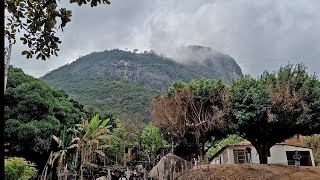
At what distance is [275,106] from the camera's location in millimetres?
15211

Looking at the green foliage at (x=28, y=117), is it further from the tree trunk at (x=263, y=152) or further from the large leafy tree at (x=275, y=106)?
the tree trunk at (x=263, y=152)

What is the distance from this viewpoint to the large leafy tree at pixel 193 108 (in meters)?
17.2

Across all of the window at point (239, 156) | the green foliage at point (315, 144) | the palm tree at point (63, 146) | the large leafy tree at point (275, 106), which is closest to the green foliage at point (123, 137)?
the palm tree at point (63, 146)

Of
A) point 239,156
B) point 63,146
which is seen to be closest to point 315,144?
point 239,156

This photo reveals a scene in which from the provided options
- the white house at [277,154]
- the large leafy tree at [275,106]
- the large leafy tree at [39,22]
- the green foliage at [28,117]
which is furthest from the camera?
the white house at [277,154]

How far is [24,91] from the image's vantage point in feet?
48.0

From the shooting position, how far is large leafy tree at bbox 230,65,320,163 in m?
14.9

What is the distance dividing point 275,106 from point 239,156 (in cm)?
845

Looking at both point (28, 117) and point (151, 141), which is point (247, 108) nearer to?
point (151, 141)

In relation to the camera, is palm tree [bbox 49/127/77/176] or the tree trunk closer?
palm tree [bbox 49/127/77/176]

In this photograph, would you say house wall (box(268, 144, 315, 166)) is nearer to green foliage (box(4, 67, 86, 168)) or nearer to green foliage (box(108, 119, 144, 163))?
green foliage (box(108, 119, 144, 163))

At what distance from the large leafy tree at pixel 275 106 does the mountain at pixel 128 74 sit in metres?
12.0

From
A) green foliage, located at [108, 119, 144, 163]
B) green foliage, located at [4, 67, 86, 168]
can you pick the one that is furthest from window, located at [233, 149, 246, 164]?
green foliage, located at [4, 67, 86, 168]

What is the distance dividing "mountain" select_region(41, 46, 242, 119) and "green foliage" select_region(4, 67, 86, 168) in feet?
49.6
